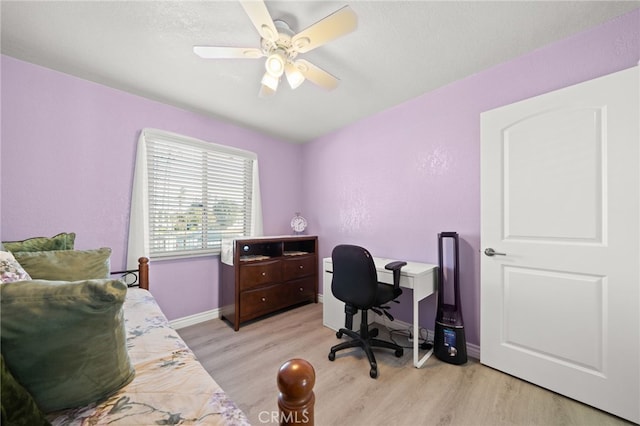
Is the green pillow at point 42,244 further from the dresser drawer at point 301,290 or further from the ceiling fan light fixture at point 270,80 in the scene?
the dresser drawer at point 301,290

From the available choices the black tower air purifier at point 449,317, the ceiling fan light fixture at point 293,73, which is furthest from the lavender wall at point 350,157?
the ceiling fan light fixture at point 293,73

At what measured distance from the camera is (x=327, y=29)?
1320mm

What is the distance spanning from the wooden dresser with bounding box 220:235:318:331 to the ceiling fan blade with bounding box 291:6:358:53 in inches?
74.4

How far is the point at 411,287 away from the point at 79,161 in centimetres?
298

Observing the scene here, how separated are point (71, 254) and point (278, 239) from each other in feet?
5.79

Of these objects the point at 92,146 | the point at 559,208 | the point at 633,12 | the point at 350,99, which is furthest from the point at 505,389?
the point at 92,146

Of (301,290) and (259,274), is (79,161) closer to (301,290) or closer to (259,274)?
(259,274)

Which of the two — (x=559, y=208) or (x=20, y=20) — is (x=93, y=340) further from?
(x=559, y=208)

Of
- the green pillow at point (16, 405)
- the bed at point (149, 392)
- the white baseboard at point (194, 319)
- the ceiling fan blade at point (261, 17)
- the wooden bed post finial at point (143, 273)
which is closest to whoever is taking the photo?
the green pillow at point (16, 405)

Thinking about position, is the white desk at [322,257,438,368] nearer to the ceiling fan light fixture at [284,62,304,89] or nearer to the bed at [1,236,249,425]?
the bed at [1,236,249,425]

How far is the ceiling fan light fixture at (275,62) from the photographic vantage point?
149 cm

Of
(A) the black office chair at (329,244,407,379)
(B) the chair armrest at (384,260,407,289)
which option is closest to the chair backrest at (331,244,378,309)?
(A) the black office chair at (329,244,407,379)

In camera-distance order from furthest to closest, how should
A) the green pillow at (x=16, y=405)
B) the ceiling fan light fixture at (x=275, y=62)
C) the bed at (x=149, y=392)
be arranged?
the ceiling fan light fixture at (x=275, y=62) < the bed at (x=149, y=392) < the green pillow at (x=16, y=405)

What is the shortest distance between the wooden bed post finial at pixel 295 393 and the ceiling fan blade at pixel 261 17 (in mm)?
1513
